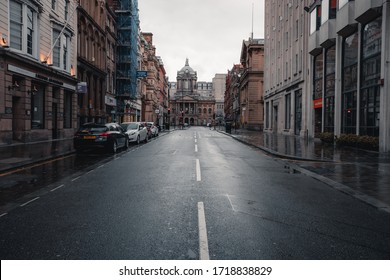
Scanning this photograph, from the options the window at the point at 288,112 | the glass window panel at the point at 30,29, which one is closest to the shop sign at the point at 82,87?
the glass window panel at the point at 30,29

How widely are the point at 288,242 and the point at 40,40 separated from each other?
Answer: 24124 millimetres

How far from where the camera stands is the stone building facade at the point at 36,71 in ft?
64.2

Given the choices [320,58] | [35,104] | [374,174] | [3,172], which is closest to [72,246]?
[3,172]

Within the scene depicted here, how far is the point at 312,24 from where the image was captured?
1160 inches

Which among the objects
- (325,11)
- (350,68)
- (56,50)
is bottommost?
(350,68)

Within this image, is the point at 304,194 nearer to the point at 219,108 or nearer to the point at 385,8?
the point at 385,8

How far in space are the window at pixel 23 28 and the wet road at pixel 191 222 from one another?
15.4 meters

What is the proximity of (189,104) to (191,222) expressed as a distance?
179m

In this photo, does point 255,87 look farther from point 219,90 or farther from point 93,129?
point 219,90

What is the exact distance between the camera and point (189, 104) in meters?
183

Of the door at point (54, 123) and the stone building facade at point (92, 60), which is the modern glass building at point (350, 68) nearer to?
the stone building facade at point (92, 60)

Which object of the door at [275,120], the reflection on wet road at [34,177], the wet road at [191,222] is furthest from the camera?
the door at [275,120]

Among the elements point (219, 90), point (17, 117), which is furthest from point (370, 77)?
point (219, 90)

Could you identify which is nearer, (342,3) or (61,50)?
(342,3)
